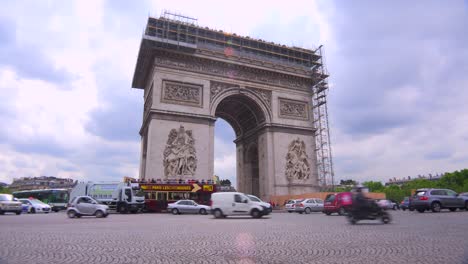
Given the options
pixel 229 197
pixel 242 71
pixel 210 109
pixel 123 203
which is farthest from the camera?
pixel 242 71

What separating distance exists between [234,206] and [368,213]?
811 cm

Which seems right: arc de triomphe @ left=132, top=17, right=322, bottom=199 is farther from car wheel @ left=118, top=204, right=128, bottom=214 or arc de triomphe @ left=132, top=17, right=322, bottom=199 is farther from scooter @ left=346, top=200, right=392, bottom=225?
scooter @ left=346, top=200, right=392, bottom=225

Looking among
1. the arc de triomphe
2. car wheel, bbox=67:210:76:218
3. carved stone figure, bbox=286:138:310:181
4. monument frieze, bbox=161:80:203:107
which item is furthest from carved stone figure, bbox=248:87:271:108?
car wheel, bbox=67:210:76:218

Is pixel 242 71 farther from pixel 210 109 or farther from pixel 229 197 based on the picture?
pixel 229 197

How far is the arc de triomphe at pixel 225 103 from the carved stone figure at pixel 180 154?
9 centimetres

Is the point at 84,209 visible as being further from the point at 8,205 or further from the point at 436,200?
the point at 436,200

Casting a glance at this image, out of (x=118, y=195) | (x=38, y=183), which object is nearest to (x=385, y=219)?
(x=118, y=195)

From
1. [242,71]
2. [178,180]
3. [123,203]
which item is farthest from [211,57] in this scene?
[123,203]

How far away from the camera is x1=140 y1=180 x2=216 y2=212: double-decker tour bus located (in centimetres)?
2801

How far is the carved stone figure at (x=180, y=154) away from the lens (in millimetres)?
29625

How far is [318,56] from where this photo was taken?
4041cm

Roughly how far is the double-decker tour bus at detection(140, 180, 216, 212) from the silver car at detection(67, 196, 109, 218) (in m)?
7.88

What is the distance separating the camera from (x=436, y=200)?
61.4ft

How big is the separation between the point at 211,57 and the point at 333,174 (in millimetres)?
18836
